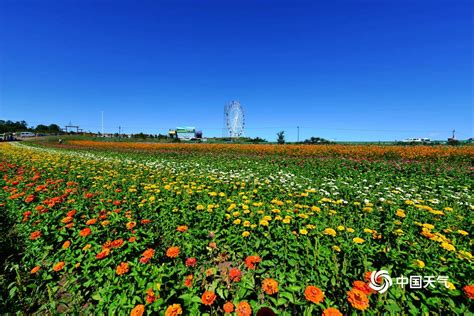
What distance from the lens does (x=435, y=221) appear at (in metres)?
3.80

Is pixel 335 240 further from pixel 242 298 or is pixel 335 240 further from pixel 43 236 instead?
pixel 43 236

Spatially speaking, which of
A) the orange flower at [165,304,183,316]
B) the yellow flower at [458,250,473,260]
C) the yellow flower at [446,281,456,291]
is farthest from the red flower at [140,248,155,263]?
the yellow flower at [458,250,473,260]

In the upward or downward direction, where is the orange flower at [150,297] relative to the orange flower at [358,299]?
downward

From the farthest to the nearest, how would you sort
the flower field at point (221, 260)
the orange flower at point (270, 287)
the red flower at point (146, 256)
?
the red flower at point (146, 256), the flower field at point (221, 260), the orange flower at point (270, 287)

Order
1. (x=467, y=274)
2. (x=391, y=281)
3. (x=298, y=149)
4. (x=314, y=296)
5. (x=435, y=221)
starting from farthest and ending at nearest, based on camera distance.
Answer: (x=298, y=149), (x=435, y=221), (x=467, y=274), (x=391, y=281), (x=314, y=296)

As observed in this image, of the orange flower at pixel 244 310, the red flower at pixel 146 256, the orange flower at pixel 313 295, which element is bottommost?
the orange flower at pixel 244 310

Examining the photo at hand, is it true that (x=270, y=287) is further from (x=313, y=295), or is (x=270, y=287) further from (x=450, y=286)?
(x=450, y=286)

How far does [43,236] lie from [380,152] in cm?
2015

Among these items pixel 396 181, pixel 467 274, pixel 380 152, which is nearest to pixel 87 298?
pixel 467 274

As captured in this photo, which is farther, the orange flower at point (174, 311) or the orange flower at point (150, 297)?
the orange flower at point (150, 297)

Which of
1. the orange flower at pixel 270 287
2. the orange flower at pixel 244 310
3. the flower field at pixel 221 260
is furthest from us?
the flower field at pixel 221 260

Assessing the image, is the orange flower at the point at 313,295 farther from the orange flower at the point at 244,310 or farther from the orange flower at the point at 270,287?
the orange flower at the point at 244,310

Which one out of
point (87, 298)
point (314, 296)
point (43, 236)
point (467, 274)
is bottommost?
point (87, 298)

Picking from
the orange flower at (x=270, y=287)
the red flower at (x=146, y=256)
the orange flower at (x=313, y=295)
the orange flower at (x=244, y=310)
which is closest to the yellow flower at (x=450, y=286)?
the orange flower at (x=313, y=295)
